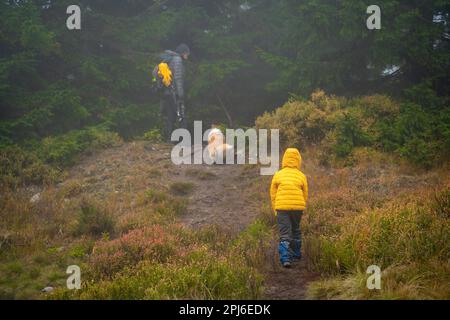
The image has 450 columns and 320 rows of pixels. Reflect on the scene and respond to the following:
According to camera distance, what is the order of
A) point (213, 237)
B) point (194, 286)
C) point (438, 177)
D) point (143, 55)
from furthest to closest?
point (143, 55) → point (438, 177) → point (213, 237) → point (194, 286)

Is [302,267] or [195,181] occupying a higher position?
[195,181]

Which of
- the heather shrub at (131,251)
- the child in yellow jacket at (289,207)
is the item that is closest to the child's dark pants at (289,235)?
the child in yellow jacket at (289,207)

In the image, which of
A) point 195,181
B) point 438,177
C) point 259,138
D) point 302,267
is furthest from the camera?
point 259,138

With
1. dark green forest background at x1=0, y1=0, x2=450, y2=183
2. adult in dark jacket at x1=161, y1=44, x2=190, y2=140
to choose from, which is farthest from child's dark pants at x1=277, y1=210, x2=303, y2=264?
adult in dark jacket at x1=161, y1=44, x2=190, y2=140

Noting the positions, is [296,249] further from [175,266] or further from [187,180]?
[187,180]

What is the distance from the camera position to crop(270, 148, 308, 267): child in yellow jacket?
721 centimetres

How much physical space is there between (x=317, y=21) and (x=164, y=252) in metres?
9.26

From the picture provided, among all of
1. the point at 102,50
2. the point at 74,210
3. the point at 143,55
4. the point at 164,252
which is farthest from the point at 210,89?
the point at 164,252

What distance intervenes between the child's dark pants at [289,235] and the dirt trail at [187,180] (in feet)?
0.91

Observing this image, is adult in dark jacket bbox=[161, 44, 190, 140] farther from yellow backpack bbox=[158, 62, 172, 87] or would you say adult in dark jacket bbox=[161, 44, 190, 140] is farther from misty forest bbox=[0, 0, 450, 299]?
misty forest bbox=[0, 0, 450, 299]
